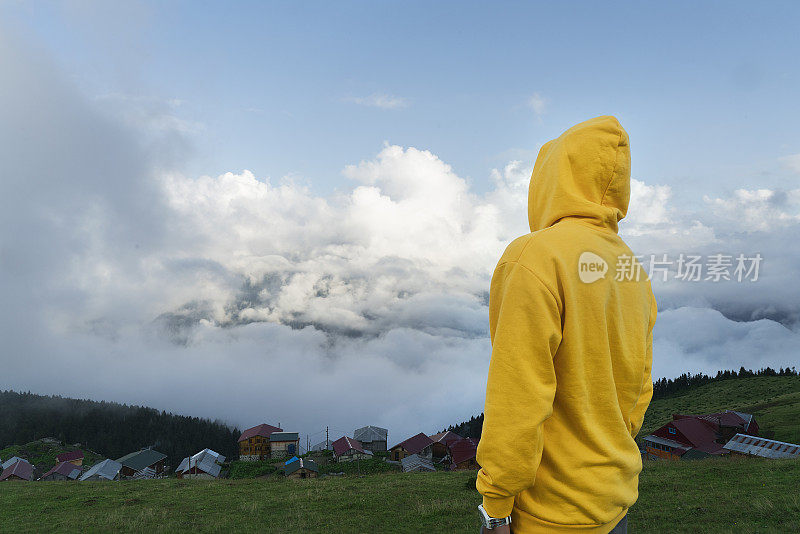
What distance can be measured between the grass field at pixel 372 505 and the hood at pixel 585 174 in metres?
6.62

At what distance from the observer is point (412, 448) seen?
148 ft

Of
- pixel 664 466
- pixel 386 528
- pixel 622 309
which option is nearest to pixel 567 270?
pixel 622 309

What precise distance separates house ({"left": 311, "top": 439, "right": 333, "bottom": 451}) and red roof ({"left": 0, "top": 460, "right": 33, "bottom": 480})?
2681 cm

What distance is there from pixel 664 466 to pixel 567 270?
12849mm

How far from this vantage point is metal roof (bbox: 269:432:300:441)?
1975 inches

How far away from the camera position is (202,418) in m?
90.1

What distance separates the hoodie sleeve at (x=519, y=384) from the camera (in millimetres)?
1817

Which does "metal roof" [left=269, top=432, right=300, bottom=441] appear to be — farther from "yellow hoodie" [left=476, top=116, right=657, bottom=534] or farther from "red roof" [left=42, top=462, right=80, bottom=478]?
"yellow hoodie" [left=476, top=116, right=657, bottom=534]

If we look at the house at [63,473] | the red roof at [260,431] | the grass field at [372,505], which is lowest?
the house at [63,473]

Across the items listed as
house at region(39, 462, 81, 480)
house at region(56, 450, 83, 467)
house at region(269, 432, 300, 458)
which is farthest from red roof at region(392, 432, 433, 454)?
house at region(56, 450, 83, 467)

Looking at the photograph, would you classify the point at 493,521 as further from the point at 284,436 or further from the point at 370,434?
the point at 284,436

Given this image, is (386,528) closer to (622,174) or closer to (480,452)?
(480,452)

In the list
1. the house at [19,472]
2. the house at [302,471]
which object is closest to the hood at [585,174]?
the house at [302,471]

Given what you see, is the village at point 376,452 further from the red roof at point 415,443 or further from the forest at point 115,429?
the forest at point 115,429
